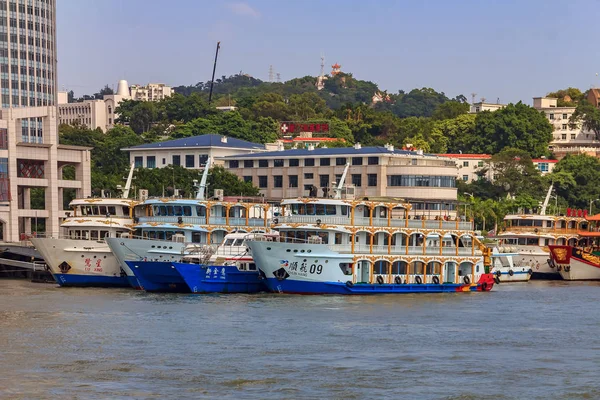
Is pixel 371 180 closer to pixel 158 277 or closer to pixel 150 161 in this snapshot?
pixel 150 161

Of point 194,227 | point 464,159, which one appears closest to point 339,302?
point 194,227

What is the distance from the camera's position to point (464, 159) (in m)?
150

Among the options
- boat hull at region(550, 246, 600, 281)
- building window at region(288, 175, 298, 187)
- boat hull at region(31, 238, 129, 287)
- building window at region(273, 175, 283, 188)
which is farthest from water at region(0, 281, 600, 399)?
building window at region(273, 175, 283, 188)

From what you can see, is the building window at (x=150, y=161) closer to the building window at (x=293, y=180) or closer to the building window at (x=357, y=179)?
the building window at (x=293, y=180)

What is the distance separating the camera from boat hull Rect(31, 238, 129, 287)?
7338 cm

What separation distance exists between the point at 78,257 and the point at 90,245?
3.45 feet

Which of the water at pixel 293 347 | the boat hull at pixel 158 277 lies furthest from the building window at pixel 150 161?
the water at pixel 293 347

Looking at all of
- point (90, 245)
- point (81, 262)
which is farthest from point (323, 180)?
point (81, 262)

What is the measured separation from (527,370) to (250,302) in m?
22.1

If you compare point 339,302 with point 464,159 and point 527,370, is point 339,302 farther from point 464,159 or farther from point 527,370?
point 464,159

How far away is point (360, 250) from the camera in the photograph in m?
68.3

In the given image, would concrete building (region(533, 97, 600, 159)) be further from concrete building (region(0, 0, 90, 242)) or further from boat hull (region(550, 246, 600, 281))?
concrete building (region(0, 0, 90, 242))

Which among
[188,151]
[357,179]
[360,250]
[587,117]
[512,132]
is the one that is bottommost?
[360,250]

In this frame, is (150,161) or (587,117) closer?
(150,161)
